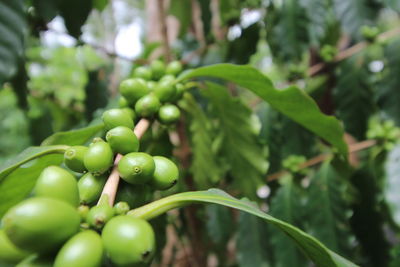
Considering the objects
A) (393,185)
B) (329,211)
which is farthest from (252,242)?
(393,185)

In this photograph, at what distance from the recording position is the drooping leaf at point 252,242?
1285 millimetres

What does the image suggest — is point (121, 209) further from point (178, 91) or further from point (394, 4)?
point (394, 4)

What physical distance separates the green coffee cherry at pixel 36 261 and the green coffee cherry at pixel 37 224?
1cm

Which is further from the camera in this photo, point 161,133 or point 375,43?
point 375,43

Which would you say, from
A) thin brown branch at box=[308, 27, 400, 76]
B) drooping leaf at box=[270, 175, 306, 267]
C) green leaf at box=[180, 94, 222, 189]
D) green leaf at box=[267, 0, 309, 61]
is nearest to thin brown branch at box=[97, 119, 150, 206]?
green leaf at box=[180, 94, 222, 189]

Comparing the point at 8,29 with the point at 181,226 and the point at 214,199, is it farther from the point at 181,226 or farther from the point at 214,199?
the point at 181,226

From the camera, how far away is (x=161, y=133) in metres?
0.91

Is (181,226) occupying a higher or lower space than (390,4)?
lower

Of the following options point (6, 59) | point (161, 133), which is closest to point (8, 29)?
point (6, 59)

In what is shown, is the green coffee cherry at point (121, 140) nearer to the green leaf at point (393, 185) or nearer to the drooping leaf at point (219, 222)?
the green leaf at point (393, 185)

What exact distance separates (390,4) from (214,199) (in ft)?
2.70

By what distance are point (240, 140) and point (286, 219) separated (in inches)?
11.3

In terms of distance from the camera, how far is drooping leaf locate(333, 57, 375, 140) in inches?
49.2

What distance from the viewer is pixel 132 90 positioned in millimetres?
745
